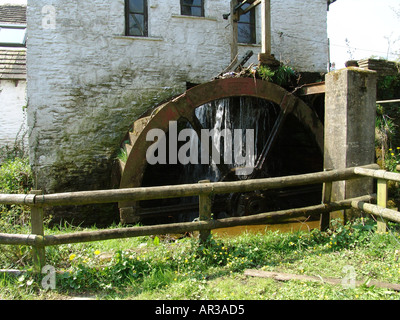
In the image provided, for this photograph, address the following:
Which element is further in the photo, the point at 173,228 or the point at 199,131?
the point at 199,131

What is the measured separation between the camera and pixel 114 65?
19.8ft

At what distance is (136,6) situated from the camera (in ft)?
20.5

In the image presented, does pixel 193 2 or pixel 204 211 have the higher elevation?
pixel 193 2

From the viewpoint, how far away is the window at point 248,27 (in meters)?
7.11

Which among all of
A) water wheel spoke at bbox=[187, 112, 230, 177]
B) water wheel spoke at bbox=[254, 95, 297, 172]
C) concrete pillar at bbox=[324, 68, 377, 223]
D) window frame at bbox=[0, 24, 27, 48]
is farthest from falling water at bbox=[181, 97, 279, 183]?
window frame at bbox=[0, 24, 27, 48]

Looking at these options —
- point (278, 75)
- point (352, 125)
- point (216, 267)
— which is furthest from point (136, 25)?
point (216, 267)

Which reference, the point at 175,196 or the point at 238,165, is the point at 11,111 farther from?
the point at 175,196

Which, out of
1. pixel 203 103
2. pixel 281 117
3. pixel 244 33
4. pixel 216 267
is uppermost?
pixel 244 33

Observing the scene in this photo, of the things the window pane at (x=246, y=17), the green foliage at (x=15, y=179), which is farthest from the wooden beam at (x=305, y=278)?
the window pane at (x=246, y=17)

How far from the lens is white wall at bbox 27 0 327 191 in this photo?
18.5ft

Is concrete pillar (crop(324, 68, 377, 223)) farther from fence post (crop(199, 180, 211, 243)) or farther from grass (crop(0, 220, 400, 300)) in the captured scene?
fence post (crop(199, 180, 211, 243))

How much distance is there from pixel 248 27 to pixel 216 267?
19.2 ft
